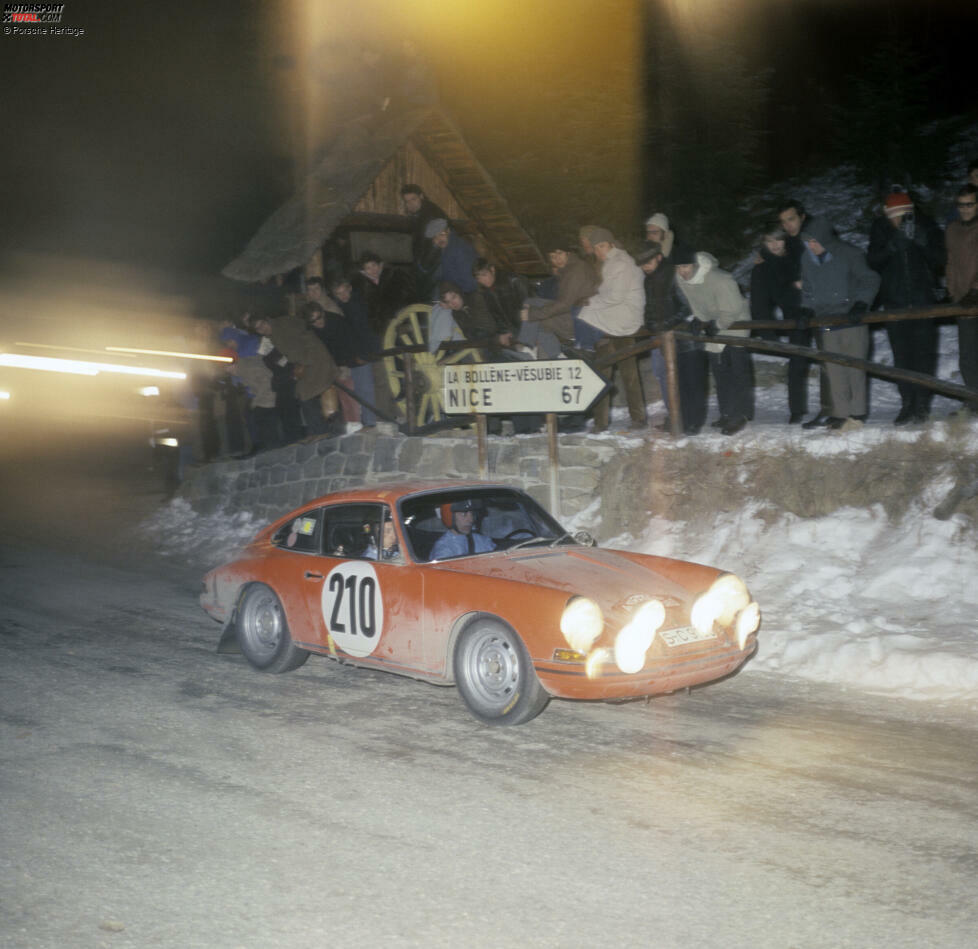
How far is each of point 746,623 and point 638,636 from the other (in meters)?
0.95

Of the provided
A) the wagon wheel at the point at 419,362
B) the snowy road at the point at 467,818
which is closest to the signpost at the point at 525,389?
the wagon wheel at the point at 419,362

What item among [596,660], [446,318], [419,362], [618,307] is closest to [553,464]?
[618,307]

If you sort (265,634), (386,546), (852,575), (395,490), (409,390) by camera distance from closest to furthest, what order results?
1. (386,546)
2. (395,490)
3. (265,634)
4. (852,575)
5. (409,390)

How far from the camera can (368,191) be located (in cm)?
1662

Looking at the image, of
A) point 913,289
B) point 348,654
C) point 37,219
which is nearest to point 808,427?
point 913,289

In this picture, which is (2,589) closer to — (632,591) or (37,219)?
(632,591)

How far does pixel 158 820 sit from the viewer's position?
467 centimetres

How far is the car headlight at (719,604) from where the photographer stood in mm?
6145

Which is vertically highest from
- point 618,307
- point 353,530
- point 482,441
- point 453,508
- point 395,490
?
point 618,307

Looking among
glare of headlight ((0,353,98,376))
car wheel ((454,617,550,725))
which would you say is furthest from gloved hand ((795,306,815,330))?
glare of headlight ((0,353,98,376))

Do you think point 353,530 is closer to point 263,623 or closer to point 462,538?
point 462,538

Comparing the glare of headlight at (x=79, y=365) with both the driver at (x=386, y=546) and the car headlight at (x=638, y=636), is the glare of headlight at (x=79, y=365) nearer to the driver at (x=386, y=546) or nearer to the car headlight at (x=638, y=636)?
the driver at (x=386, y=546)

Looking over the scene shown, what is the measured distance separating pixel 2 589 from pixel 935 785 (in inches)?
362

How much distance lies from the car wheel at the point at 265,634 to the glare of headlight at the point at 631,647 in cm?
270
